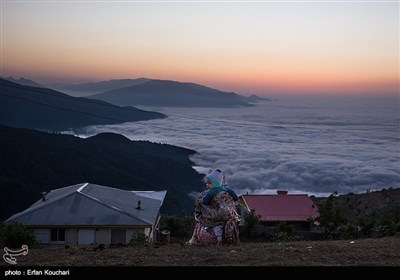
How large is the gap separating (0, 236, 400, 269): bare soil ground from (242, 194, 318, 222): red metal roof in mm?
20019

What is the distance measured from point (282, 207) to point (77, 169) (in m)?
22.8

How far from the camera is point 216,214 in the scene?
303 inches

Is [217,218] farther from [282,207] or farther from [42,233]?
[282,207]

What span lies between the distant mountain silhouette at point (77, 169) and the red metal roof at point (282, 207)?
8.14 metres

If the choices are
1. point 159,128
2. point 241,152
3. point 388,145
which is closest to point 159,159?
point 241,152

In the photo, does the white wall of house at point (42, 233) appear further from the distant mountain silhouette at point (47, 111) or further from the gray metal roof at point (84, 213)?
the distant mountain silhouette at point (47, 111)

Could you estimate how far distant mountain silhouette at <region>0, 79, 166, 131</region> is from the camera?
79.7m

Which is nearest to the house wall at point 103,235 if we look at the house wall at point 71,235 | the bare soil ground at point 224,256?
the house wall at point 71,235

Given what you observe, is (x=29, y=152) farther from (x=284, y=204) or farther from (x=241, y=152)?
(x=241, y=152)

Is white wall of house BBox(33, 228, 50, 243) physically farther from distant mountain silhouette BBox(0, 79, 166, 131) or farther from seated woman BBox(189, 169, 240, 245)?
distant mountain silhouette BBox(0, 79, 166, 131)

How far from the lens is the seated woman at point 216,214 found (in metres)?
7.70

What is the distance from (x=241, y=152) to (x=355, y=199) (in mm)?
42223

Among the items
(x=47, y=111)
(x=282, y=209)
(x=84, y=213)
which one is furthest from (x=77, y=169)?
(x=47, y=111)
